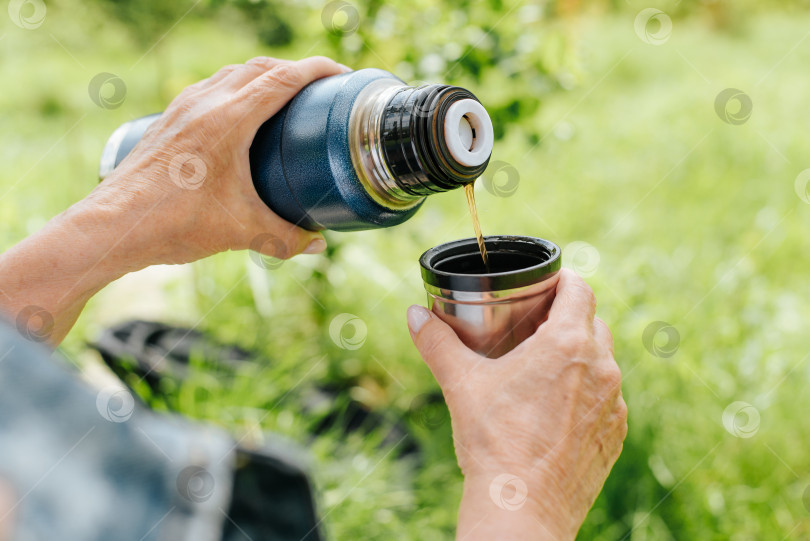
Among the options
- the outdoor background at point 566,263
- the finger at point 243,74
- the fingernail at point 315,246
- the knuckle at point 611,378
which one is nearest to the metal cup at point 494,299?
the knuckle at point 611,378

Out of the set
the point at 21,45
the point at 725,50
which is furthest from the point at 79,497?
the point at 21,45

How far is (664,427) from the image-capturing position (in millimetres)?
1752

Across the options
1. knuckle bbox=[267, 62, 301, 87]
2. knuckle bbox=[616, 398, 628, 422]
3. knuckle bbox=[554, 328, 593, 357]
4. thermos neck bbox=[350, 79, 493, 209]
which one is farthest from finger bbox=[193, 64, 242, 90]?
knuckle bbox=[616, 398, 628, 422]

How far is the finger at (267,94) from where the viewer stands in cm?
99

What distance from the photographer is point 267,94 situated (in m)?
0.99

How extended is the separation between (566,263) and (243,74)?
4.79 feet

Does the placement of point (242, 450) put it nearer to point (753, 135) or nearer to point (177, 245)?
point (177, 245)

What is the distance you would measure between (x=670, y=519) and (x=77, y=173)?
103 inches

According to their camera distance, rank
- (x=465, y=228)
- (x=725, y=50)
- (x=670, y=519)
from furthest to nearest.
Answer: (x=725, y=50)
(x=465, y=228)
(x=670, y=519)

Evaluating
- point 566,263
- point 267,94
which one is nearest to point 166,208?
point 267,94

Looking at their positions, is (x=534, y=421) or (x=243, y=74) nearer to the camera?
(x=534, y=421)

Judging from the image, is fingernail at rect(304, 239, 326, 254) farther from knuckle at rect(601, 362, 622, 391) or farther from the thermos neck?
knuckle at rect(601, 362, 622, 391)

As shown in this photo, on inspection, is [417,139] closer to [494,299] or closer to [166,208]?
[494,299]

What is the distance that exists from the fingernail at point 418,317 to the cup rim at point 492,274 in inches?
1.6
